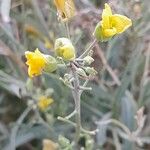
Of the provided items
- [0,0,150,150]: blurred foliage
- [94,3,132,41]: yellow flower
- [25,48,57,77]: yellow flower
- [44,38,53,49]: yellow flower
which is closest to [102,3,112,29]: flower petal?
[94,3,132,41]: yellow flower

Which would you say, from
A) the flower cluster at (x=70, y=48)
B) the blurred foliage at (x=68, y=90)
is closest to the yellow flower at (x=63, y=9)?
the flower cluster at (x=70, y=48)

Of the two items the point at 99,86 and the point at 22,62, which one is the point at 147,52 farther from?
the point at 22,62

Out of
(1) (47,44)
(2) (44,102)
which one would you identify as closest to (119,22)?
(2) (44,102)

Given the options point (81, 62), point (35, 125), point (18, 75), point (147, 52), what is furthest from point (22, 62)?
point (81, 62)

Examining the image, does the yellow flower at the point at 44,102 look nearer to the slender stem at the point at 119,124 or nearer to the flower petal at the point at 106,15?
the slender stem at the point at 119,124

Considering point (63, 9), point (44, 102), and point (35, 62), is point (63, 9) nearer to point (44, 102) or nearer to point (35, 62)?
point (35, 62)
